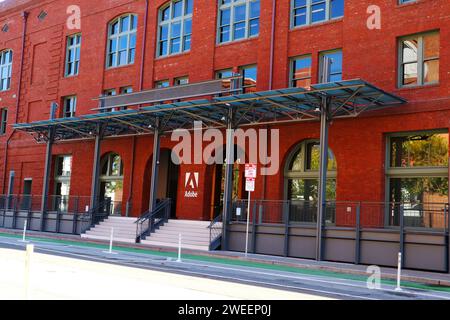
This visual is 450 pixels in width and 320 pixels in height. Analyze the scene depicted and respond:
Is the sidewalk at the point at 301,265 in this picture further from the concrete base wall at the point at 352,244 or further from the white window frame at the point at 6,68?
the white window frame at the point at 6,68

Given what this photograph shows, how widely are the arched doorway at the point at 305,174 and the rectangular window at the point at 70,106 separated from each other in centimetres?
1670

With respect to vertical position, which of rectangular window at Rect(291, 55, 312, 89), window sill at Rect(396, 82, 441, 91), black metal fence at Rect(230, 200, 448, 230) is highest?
rectangular window at Rect(291, 55, 312, 89)

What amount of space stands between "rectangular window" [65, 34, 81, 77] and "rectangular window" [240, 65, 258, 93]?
1350 centimetres

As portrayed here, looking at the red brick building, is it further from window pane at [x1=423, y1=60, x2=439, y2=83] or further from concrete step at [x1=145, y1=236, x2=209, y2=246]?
concrete step at [x1=145, y1=236, x2=209, y2=246]

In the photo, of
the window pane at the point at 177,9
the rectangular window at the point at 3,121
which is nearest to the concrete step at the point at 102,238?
the window pane at the point at 177,9

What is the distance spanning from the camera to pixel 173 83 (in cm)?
3036

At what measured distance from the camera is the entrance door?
113 feet

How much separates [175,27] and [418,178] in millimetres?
16229

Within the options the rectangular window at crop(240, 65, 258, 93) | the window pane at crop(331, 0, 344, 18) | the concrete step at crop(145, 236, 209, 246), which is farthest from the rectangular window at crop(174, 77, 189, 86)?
the window pane at crop(331, 0, 344, 18)

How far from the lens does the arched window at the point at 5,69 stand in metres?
41.9

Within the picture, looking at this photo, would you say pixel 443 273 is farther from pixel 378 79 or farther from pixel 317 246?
pixel 378 79

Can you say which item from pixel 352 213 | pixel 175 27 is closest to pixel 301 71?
pixel 352 213

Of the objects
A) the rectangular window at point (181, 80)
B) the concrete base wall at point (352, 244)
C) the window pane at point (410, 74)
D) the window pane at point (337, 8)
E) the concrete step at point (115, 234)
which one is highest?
the window pane at point (337, 8)
